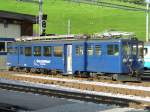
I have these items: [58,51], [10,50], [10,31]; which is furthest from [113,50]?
[10,31]

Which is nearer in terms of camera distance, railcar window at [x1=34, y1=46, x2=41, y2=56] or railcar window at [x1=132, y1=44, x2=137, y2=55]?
railcar window at [x1=132, y1=44, x2=137, y2=55]

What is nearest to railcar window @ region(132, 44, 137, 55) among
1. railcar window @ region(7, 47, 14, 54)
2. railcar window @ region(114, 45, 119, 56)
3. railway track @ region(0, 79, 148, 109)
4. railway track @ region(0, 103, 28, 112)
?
railcar window @ region(114, 45, 119, 56)

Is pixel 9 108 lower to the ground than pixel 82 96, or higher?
lower

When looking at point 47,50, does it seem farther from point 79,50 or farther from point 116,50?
point 116,50

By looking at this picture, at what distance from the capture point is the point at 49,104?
59.2ft

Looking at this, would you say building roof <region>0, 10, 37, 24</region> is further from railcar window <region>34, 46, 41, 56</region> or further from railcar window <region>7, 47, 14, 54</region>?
railcar window <region>34, 46, 41, 56</region>

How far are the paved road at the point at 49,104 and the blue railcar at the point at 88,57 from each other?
9251mm

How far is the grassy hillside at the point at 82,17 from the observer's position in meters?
100

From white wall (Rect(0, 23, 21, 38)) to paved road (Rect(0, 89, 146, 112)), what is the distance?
25104mm

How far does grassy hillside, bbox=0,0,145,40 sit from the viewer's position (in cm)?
10006

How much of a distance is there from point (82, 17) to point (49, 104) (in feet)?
310

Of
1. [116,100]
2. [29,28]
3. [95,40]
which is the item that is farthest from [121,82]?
[29,28]

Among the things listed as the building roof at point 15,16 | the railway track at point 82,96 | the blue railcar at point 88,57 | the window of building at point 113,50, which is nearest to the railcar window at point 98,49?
the blue railcar at point 88,57

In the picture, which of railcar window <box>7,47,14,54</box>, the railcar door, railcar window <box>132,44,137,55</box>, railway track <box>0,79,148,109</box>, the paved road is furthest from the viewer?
railcar window <box>7,47,14,54</box>
